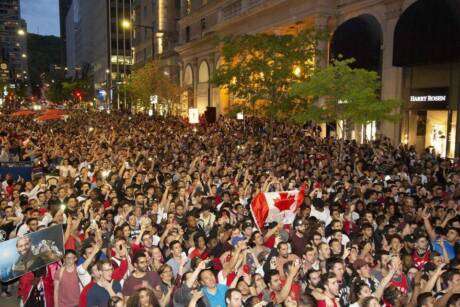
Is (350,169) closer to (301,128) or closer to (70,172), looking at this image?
(70,172)

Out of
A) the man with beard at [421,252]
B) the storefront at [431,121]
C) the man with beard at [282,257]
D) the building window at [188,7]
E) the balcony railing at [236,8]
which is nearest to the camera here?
the man with beard at [282,257]

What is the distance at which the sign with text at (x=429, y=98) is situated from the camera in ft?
67.1

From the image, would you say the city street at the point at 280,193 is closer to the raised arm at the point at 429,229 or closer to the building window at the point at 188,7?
the raised arm at the point at 429,229

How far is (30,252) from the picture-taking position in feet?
20.5

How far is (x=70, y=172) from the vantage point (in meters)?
13.9

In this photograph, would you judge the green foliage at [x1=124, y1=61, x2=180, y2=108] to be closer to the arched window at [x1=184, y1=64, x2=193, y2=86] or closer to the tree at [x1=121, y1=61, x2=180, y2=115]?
the tree at [x1=121, y1=61, x2=180, y2=115]

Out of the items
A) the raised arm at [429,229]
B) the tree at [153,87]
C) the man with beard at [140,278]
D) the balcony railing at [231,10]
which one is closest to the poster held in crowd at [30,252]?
the man with beard at [140,278]

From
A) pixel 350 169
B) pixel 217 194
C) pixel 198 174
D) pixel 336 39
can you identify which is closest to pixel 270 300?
Result: pixel 217 194

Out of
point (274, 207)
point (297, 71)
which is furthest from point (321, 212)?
point (297, 71)

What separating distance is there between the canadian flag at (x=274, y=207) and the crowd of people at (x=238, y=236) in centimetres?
30

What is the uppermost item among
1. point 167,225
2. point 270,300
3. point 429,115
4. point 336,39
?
point 336,39

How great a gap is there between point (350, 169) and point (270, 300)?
956 cm

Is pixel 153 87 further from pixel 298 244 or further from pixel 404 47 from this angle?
pixel 298 244

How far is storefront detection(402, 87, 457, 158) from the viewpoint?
20.3 metres
